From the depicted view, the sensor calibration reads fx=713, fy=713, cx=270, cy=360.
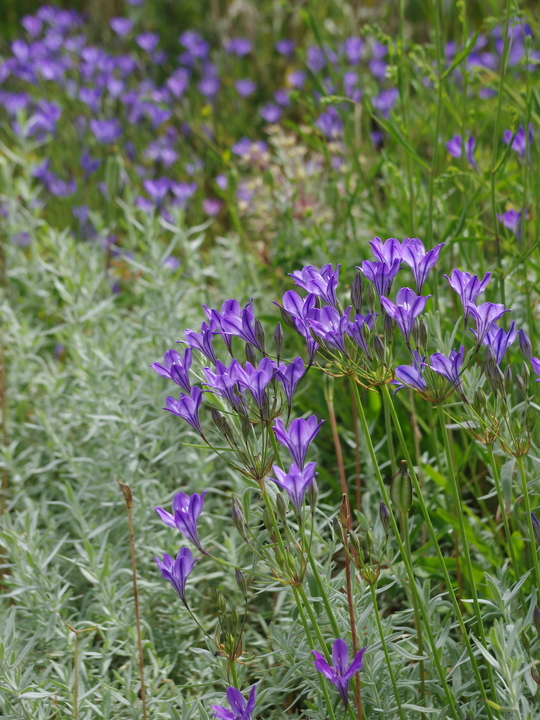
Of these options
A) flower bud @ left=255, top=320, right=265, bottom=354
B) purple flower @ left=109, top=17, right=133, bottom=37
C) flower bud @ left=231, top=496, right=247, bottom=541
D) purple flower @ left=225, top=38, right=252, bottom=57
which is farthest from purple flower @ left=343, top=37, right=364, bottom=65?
flower bud @ left=231, top=496, right=247, bottom=541

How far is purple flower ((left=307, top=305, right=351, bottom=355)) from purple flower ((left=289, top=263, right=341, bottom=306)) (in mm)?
54

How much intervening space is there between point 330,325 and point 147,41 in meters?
5.11

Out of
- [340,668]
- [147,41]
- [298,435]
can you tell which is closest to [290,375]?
[298,435]

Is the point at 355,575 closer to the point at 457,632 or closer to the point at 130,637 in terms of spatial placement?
the point at 457,632

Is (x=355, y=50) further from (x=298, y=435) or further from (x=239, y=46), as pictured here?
(x=298, y=435)

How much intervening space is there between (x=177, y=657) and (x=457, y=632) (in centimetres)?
68

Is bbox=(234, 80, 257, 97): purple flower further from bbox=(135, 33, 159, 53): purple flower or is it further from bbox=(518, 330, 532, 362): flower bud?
bbox=(518, 330, 532, 362): flower bud

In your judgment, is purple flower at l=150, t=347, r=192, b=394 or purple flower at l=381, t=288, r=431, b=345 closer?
purple flower at l=381, t=288, r=431, b=345

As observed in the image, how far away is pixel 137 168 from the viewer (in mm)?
4367

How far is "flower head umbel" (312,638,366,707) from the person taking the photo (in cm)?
106

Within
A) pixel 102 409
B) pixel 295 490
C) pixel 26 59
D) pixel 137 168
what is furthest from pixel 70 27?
pixel 295 490

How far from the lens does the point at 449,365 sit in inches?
44.2

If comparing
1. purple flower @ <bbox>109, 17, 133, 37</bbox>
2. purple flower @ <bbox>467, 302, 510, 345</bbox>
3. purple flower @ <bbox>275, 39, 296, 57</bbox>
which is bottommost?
purple flower @ <bbox>467, 302, 510, 345</bbox>

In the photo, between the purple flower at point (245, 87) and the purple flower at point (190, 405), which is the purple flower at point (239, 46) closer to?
the purple flower at point (245, 87)
